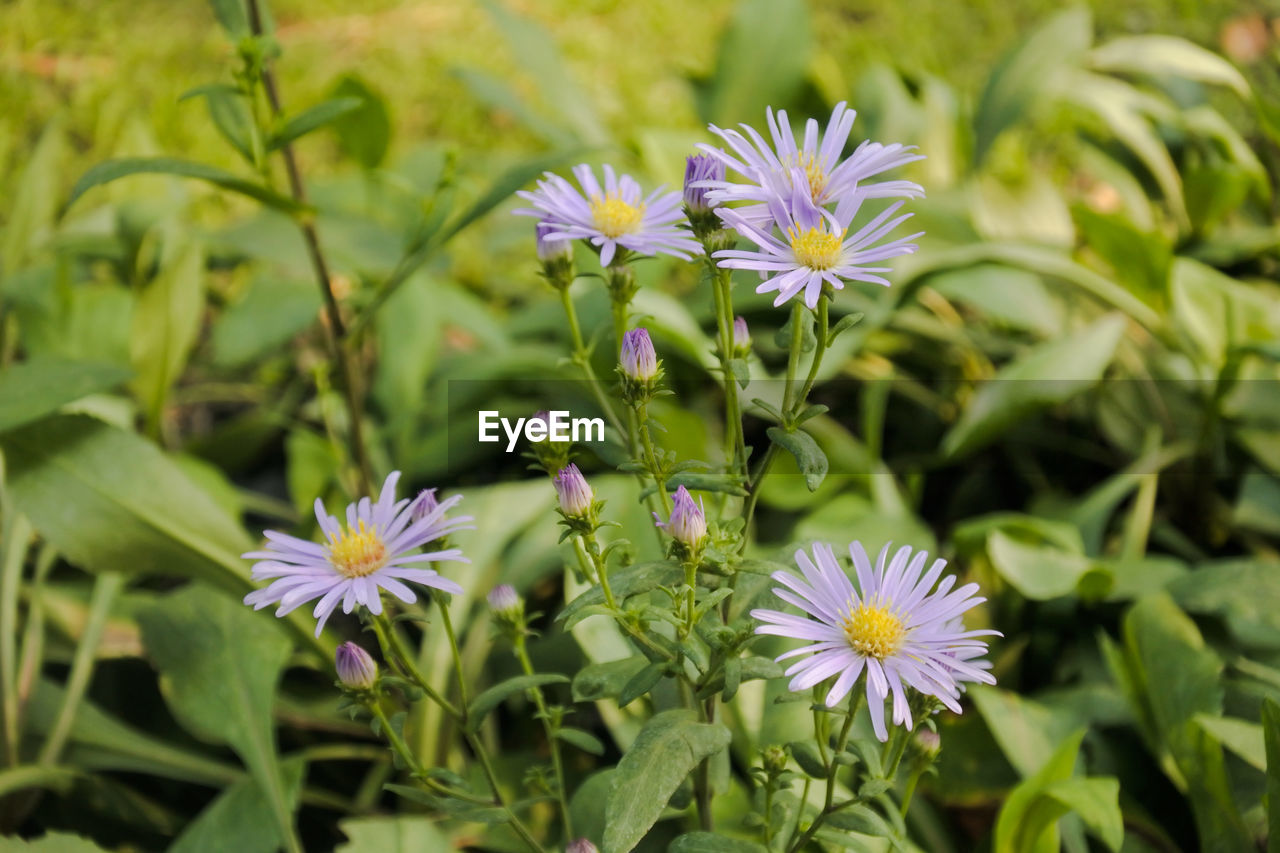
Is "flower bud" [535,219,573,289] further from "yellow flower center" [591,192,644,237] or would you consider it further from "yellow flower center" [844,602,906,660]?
"yellow flower center" [844,602,906,660]

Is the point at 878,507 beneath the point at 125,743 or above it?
above

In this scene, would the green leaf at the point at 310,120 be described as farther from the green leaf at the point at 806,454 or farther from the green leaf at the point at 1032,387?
the green leaf at the point at 1032,387

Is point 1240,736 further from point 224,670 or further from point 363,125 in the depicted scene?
point 363,125

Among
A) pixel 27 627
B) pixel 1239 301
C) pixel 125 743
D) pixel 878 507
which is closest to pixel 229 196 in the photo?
pixel 27 627

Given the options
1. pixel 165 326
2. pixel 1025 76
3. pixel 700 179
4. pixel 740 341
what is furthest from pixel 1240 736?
pixel 165 326

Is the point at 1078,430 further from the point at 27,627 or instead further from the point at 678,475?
the point at 27,627

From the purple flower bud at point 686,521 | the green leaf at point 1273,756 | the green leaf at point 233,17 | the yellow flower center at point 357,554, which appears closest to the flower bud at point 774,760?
the purple flower bud at point 686,521
